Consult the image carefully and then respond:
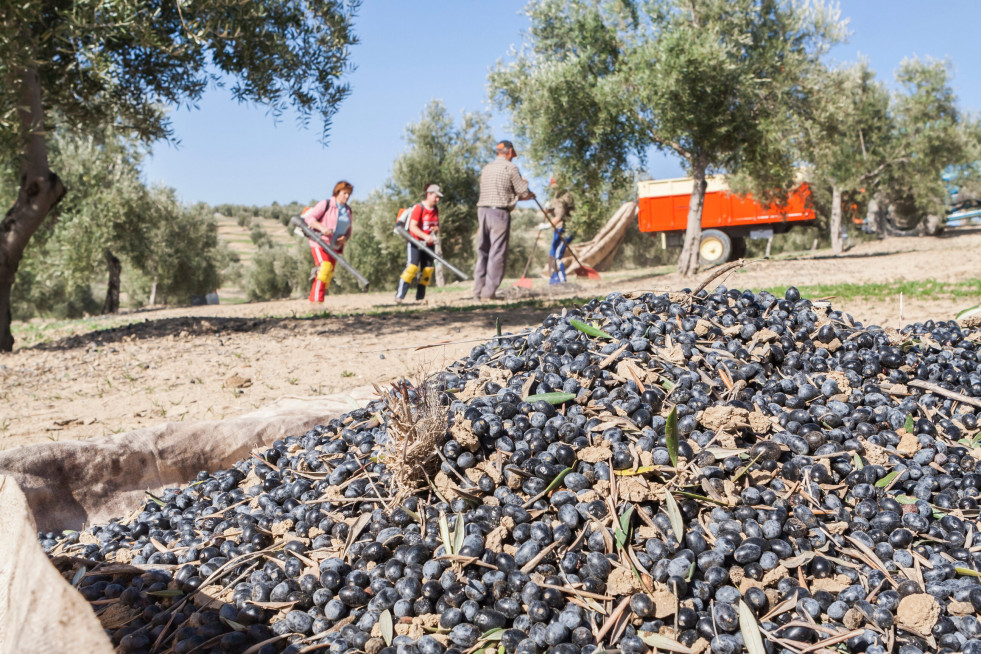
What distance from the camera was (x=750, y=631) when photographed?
1625 mm

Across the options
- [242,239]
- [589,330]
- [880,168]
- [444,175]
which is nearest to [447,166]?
[444,175]

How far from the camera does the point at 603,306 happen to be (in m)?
3.18

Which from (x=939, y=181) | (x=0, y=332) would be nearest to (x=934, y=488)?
(x=0, y=332)

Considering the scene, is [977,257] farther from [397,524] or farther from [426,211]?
[397,524]

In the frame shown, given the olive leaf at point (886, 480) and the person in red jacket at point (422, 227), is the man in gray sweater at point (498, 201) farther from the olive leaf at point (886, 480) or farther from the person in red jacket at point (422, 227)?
the olive leaf at point (886, 480)

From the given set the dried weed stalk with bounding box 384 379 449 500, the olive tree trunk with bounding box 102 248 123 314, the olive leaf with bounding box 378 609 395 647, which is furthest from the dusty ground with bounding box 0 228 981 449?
the olive tree trunk with bounding box 102 248 123 314

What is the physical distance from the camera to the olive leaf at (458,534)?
1939 mm

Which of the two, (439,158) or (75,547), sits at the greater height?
(439,158)

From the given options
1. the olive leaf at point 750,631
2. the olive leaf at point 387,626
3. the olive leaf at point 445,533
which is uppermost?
the olive leaf at point 445,533

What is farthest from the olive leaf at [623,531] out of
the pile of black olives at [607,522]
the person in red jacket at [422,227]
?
the person in red jacket at [422,227]

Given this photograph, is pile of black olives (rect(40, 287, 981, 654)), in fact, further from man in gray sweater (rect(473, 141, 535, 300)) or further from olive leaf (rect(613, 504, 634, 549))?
man in gray sweater (rect(473, 141, 535, 300))

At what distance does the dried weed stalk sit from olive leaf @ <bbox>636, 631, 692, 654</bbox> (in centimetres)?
86

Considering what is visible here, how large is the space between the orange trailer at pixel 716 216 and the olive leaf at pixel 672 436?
59.5 feet

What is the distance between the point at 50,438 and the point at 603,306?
3525 millimetres
